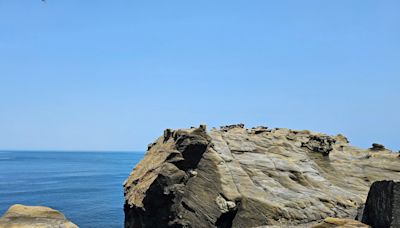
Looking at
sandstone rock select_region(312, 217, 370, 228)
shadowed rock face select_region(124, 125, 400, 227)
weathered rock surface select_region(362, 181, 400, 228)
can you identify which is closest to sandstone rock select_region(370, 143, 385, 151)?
shadowed rock face select_region(124, 125, 400, 227)

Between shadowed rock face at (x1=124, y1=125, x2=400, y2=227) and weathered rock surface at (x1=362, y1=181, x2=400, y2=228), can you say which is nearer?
weathered rock surface at (x1=362, y1=181, x2=400, y2=228)

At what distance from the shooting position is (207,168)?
3725 centimetres

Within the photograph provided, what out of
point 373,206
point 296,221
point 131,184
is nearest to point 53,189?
point 131,184

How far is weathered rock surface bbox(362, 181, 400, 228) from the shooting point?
1769 centimetres

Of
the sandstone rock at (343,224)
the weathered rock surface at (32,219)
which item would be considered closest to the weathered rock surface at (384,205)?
the sandstone rock at (343,224)

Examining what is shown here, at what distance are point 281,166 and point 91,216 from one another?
48243 millimetres

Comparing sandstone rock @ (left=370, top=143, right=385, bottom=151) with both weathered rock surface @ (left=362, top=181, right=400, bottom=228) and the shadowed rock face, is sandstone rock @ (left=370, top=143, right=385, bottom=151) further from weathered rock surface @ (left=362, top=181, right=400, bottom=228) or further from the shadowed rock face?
weathered rock surface @ (left=362, top=181, right=400, bottom=228)

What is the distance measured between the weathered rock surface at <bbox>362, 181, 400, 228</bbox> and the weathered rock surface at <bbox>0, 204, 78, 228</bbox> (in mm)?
15020

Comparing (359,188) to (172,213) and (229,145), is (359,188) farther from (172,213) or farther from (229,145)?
(172,213)

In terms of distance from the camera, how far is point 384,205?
18734 mm

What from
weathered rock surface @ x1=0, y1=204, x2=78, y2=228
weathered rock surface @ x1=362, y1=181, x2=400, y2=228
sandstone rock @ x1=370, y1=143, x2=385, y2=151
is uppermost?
sandstone rock @ x1=370, y1=143, x2=385, y2=151

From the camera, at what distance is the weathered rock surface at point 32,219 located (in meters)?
15.8

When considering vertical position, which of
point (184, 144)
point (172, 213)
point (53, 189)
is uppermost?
point (184, 144)

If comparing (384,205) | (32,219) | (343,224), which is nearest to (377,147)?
(384,205)
